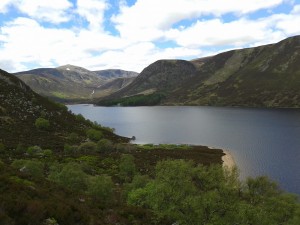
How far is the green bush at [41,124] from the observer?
4144 inches

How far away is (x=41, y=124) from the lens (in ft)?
346

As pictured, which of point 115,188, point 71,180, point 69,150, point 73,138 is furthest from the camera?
point 73,138

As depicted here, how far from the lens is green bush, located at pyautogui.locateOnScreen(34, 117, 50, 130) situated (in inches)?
4144

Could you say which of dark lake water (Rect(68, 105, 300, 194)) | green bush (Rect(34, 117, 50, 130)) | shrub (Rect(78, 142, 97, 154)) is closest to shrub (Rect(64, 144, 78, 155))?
Result: shrub (Rect(78, 142, 97, 154))

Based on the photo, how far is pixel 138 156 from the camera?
9306 centimetres

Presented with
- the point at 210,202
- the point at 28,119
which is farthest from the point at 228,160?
the point at 210,202

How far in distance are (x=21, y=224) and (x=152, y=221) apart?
43.8ft

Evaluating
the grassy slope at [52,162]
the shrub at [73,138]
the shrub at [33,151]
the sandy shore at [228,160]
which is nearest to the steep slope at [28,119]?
the grassy slope at [52,162]

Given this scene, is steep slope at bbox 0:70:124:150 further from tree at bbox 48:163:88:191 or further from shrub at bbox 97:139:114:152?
tree at bbox 48:163:88:191

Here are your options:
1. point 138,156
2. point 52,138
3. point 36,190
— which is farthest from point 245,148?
point 36,190

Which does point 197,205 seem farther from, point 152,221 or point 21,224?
point 21,224

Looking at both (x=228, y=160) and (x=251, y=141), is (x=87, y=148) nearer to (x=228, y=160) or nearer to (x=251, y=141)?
(x=228, y=160)

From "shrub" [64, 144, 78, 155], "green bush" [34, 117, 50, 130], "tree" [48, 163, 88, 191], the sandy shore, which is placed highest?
"green bush" [34, 117, 50, 130]

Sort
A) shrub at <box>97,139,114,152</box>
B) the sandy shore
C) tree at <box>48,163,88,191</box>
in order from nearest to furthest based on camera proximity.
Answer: tree at <box>48,163,88,191</box> → the sandy shore → shrub at <box>97,139,114,152</box>
